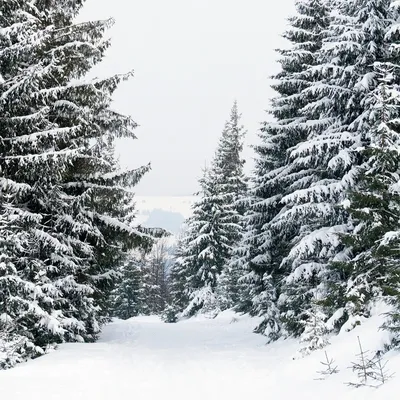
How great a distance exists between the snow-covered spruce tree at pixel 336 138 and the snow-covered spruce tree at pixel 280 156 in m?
1.69

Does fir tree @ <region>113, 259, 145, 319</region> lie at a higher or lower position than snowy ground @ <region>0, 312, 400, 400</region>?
higher

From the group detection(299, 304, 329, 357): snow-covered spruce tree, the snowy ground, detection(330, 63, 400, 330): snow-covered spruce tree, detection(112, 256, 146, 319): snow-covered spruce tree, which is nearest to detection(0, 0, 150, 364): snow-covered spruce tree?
the snowy ground

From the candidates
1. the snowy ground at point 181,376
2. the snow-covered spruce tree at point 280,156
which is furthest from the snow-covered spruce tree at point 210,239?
the snowy ground at point 181,376

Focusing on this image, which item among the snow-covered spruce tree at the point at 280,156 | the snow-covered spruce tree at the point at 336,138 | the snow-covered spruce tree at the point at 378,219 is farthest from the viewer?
the snow-covered spruce tree at the point at 280,156

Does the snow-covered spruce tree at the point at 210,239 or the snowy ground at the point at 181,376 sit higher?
the snow-covered spruce tree at the point at 210,239

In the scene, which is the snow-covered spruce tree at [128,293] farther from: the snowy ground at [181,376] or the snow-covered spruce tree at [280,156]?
the snowy ground at [181,376]

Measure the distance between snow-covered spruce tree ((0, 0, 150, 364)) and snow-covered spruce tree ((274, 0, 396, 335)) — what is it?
507cm

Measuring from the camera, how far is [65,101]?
37.9 feet

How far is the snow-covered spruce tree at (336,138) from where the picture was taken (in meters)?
12.0

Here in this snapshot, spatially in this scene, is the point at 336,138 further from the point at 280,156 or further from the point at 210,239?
the point at 210,239

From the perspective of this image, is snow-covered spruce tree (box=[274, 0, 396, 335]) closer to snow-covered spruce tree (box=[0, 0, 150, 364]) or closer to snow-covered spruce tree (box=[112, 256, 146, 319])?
snow-covered spruce tree (box=[0, 0, 150, 364])

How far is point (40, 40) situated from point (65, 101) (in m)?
2.01

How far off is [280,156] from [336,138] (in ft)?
17.9

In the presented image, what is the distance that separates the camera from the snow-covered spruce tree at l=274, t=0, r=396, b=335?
39.5 feet
